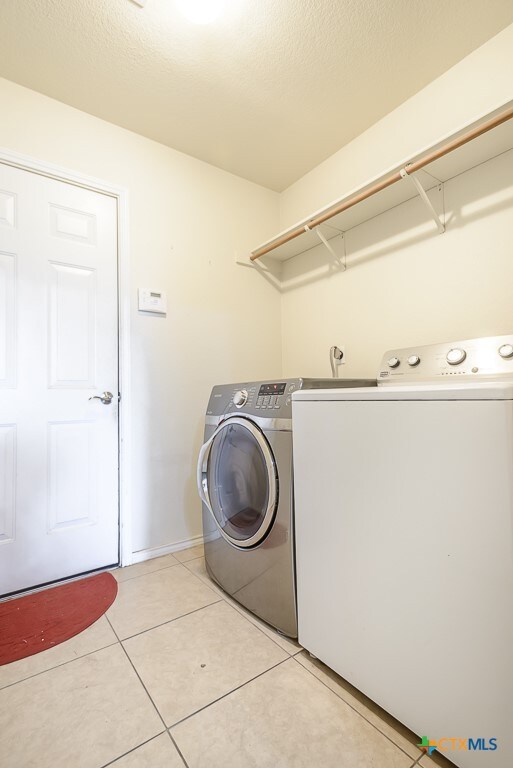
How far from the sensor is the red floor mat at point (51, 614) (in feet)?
4.01

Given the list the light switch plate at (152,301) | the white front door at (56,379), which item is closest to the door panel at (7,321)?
the white front door at (56,379)

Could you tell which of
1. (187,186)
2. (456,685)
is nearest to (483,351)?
(456,685)

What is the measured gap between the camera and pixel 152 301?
76.0 inches

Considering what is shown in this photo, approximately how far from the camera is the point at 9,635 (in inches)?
49.9

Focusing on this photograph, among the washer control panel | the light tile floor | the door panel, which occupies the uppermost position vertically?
the door panel

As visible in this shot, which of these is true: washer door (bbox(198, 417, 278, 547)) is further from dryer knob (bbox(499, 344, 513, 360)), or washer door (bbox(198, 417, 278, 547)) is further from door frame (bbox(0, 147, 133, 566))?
dryer knob (bbox(499, 344, 513, 360))

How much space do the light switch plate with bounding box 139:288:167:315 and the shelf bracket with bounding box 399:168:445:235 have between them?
132 cm

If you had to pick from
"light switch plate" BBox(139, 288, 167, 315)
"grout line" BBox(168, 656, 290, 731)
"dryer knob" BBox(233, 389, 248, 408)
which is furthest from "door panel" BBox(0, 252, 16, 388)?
"grout line" BBox(168, 656, 290, 731)

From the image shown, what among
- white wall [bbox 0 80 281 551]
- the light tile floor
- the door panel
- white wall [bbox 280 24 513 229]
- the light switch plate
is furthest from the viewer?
the light switch plate

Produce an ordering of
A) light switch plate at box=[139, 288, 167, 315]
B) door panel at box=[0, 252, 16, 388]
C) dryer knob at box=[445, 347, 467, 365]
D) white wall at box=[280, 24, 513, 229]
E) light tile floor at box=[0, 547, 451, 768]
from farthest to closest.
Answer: light switch plate at box=[139, 288, 167, 315] < door panel at box=[0, 252, 16, 388] < white wall at box=[280, 24, 513, 229] < dryer knob at box=[445, 347, 467, 365] < light tile floor at box=[0, 547, 451, 768]

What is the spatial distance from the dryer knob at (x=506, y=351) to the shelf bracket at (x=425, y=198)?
0.71 metres

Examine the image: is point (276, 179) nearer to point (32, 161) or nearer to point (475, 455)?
point (32, 161)

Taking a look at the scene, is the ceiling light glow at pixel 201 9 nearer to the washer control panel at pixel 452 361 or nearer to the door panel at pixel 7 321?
the door panel at pixel 7 321

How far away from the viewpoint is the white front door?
1564 mm
